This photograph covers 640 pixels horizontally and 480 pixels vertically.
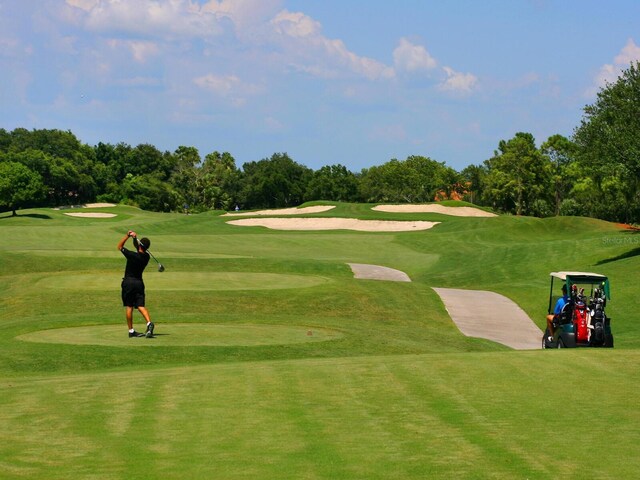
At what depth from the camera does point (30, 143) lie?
154500 millimetres

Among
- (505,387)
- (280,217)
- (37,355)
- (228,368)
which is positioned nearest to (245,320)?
(37,355)

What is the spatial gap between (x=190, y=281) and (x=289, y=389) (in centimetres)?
2294

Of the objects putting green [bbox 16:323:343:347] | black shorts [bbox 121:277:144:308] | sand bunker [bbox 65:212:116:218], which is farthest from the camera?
sand bunker [bbox 65:212:116:218]

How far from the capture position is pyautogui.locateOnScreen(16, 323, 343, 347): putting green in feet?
69.6

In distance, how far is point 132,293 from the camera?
2223 centimetres

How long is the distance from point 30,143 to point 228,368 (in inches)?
5731

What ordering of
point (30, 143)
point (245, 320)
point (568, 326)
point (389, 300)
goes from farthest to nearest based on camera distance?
point (30, 143), point (389, 300), point (245, 320), point (568, 326)

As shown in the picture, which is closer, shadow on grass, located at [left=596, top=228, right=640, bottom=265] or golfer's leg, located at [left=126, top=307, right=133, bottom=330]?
golfer's leg, located at [left=126, top=307, right=133, bottom=330]

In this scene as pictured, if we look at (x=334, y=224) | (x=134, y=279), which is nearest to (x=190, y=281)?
(x=134, y=279)

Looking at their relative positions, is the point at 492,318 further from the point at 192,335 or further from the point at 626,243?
the point at 626,243

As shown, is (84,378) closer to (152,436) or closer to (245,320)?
(152,436)

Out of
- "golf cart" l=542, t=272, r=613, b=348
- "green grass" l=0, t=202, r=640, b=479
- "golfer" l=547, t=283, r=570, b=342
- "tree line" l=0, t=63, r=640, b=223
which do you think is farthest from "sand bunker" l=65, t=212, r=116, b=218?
"golf cart" l=542, t=272, r=613, b=348

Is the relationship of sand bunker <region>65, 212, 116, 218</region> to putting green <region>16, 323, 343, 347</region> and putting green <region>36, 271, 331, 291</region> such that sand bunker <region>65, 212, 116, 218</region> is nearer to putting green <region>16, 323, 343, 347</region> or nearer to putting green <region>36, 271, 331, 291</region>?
putting green <region>36, 271, 331, 291</region>

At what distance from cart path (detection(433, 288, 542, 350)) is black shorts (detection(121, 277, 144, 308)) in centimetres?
1155
